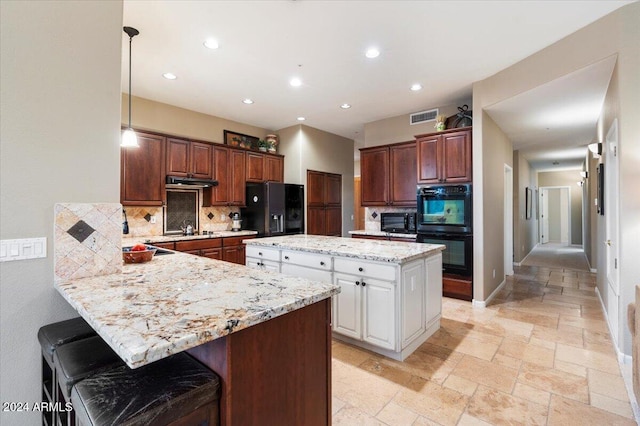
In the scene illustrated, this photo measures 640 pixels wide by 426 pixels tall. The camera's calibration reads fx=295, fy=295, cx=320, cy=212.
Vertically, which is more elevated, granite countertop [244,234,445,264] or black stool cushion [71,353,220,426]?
granite countertop [244,234,445,264]

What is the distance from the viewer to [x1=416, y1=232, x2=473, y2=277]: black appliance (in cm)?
402

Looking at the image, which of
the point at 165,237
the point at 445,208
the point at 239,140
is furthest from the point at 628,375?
the point at 239,140

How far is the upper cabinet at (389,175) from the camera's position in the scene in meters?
4.95

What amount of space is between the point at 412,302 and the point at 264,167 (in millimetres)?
4002

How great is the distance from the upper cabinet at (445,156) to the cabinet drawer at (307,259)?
243 centimetres

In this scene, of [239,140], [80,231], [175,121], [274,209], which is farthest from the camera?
[239,140]

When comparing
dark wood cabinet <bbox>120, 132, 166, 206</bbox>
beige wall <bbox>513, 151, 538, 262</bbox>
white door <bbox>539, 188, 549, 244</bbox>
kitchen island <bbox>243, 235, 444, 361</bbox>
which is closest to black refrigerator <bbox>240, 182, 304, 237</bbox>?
dark wood cabinet <bbox>120, 132, 166, 206</bbox>

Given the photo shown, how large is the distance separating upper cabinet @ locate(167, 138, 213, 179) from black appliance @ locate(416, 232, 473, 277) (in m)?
3.66

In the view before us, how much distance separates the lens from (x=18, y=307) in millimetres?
1466

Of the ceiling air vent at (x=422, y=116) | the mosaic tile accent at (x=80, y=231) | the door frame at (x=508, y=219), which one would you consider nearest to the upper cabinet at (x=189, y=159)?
the mosaic tile accent at (x=80, y=231)

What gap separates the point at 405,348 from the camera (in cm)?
254

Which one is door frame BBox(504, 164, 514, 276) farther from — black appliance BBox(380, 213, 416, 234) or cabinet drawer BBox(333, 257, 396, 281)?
cabinet drawer BBox(333, 257, 396, 281)

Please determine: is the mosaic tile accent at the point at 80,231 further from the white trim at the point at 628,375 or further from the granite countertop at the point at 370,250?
the white trim at the point at 628,375

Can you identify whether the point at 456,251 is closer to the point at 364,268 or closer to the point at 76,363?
the point at 364,268
